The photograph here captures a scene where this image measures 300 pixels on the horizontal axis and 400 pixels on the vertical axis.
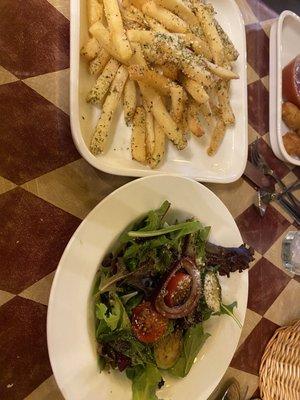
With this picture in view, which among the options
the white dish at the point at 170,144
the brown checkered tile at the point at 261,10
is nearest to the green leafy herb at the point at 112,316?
the white dish at the point at 170,144

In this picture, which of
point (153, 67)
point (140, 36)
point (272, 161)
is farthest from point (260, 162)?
point (140, 36)

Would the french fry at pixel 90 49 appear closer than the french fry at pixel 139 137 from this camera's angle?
Yes

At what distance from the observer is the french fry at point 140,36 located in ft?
5.01

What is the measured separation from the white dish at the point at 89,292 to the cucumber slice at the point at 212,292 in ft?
0.47

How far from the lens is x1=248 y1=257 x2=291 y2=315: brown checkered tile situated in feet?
7.07

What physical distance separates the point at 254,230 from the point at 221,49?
2.82ft

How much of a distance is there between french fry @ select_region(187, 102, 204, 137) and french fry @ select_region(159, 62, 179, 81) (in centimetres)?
14

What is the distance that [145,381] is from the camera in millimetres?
1554

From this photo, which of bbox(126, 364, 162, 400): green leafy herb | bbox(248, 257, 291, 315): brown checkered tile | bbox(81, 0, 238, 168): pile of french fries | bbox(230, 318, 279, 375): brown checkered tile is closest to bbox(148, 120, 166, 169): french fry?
bbox(81, 0, 238, 168): pile of french fries

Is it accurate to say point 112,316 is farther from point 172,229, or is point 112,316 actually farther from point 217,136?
point 217,136

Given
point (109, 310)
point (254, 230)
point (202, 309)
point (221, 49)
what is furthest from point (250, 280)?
point (221, 49)

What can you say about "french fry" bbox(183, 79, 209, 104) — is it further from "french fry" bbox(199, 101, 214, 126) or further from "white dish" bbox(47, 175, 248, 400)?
"white dish" bbox(47, 175, 248, 400)

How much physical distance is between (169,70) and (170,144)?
30 centimetres

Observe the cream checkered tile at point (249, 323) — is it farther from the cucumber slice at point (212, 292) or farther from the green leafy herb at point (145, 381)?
the green leafy herb at point (145, 381)
